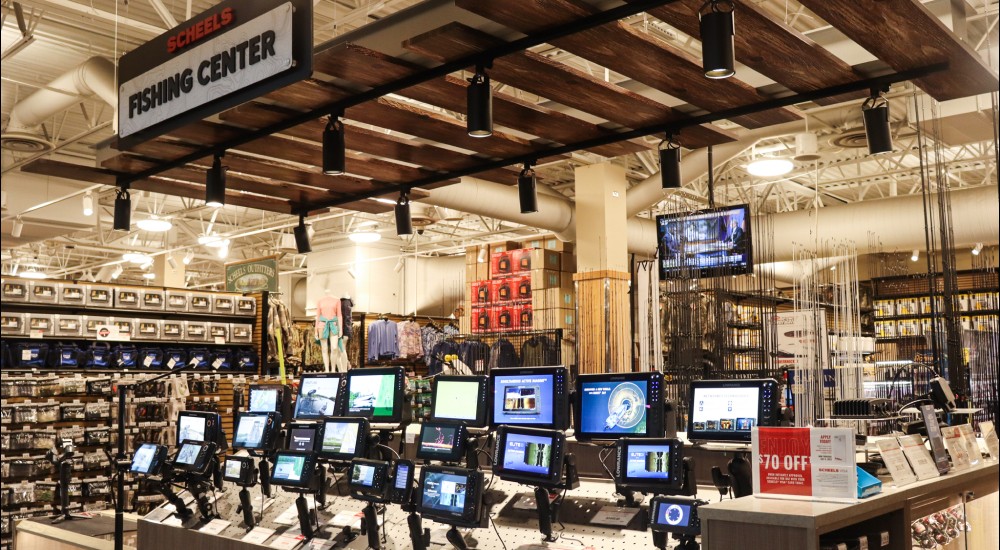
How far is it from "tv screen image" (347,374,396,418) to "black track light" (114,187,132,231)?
5.76ft

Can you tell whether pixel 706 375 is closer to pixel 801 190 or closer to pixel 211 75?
pixel 211 75

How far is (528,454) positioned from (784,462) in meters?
1.24

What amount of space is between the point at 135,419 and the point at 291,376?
7.38 feet

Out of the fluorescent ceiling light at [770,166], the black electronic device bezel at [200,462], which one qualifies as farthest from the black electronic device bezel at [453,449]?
the fluorescent ceiling light at [770,166]

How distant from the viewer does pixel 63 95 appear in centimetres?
1026

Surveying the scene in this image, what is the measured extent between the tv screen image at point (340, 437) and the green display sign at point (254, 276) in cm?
702

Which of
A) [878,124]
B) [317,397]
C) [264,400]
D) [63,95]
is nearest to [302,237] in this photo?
[264,400]

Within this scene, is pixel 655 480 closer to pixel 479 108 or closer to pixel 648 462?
pixel 648 462

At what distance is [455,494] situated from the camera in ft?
13.0

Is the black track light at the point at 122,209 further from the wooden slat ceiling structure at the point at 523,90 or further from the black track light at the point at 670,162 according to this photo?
the black track light at the point at 670,162

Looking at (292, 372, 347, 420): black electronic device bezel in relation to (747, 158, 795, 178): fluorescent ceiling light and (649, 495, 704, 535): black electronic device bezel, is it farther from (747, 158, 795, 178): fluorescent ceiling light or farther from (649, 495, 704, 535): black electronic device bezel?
(747, 158, 795, 178): fluorescent ceiling light

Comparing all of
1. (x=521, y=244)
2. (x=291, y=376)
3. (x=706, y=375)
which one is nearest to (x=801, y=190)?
(x=521, y=244)

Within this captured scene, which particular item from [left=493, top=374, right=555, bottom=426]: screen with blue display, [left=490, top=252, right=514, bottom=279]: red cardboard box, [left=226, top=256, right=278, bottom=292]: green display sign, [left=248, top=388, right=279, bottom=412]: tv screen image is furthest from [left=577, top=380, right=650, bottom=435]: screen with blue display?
[left=490, top=252, right=514, bottom=279]: red cardboard box

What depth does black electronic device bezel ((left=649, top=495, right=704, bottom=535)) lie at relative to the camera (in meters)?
3.34
